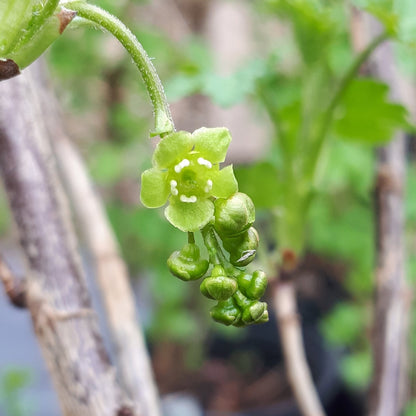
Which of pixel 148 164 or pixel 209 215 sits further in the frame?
pixel 148 164

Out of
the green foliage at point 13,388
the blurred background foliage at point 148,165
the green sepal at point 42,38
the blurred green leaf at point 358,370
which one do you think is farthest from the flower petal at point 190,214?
the blurred green leaf at point 358,370

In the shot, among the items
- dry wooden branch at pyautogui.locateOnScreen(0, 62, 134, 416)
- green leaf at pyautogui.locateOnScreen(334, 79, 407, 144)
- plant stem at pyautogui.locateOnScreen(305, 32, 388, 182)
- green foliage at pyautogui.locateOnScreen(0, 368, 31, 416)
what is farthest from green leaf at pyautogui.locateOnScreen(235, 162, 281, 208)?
green foliage at pyautogui.locateOnScreen(0, 368, 31, 416)

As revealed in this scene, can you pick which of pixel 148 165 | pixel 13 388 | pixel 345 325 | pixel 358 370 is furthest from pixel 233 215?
pixel 345 325

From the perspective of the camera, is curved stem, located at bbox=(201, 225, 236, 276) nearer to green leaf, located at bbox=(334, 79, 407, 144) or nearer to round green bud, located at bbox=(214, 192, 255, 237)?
round green bud, located at bbox=(214, 192, 255, 237)

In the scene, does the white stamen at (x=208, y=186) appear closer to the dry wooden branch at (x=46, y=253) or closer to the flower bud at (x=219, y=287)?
the flower bud at (x=219, y=287)

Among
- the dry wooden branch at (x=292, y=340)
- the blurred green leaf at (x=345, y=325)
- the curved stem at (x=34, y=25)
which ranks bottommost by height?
the blurred green leaf at (x=345, y=325)

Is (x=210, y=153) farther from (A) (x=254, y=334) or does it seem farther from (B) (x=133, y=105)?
(A) (x=254, y=334)

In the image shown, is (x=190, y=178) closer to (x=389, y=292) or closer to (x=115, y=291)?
(x=115, y=291)
